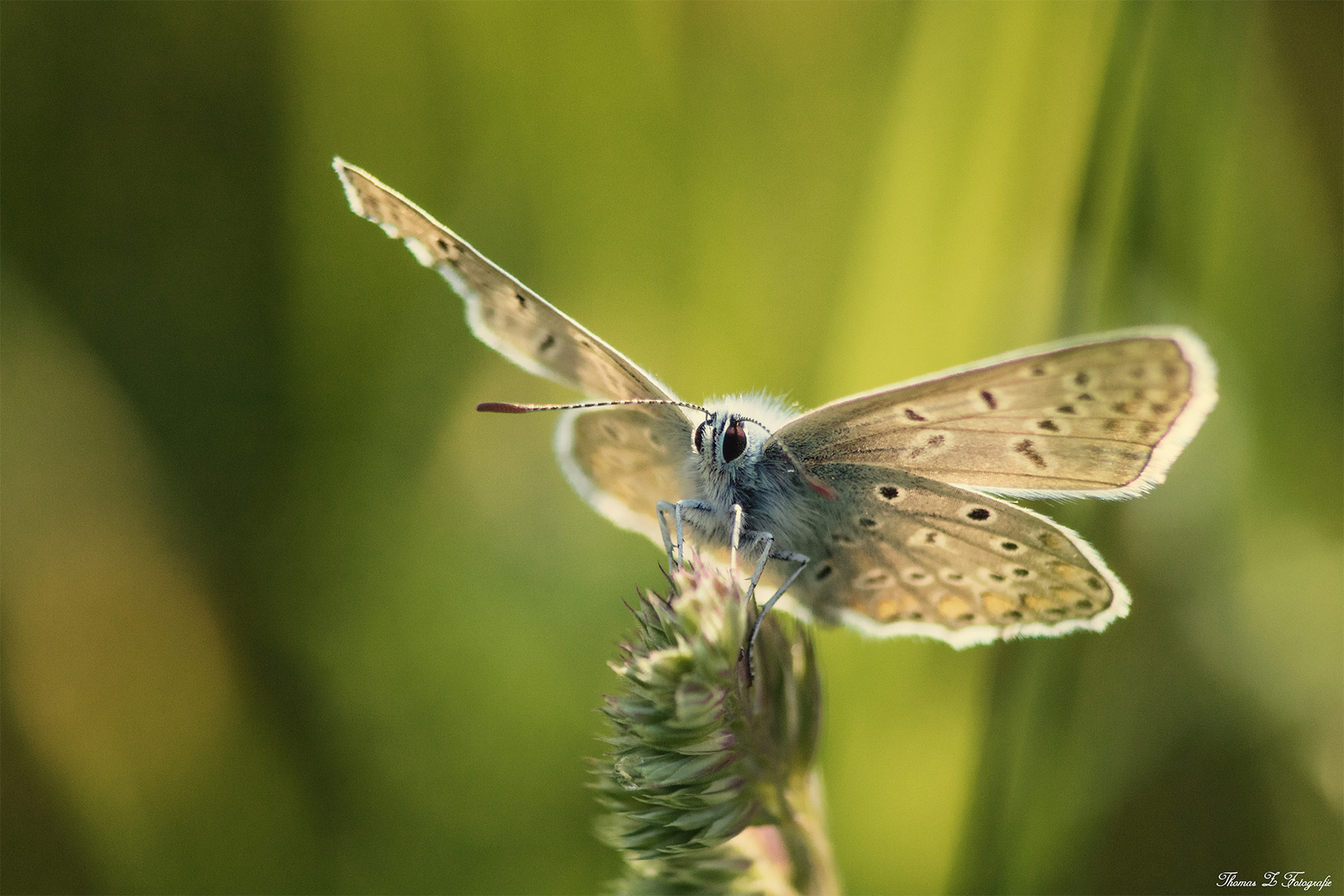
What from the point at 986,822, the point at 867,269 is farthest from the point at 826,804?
the point at 867,269

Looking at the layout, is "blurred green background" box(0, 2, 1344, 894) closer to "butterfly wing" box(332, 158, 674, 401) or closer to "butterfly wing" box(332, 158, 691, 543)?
"butterfly wing" box(332, 158, 691, 543)

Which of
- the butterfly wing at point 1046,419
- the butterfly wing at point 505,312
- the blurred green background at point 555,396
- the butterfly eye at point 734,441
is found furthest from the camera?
the blurred green background at point 555,396

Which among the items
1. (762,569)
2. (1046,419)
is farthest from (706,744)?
(1046,419)

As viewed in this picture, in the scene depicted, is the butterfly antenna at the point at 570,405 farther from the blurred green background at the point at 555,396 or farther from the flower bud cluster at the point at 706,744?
the blurred green background at the point at 555,396

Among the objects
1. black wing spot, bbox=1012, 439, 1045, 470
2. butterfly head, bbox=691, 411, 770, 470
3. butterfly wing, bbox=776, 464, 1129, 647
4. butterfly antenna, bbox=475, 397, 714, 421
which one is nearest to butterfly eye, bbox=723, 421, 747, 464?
butterfly head, bbox=691, 411, 770, 470

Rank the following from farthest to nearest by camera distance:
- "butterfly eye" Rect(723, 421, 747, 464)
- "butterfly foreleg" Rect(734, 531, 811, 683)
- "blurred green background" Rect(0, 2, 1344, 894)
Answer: "blurred green background" Rect(0, 2, 1344, 894), "butterfly eye" Rect(723, 421, 747, 464), "butterfly foreleg" Rect(734, 531, 811, 683)

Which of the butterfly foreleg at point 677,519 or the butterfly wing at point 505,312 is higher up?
the butterfly wing at point 505,312

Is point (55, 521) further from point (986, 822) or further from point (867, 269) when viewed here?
Answer: point (986, 822)

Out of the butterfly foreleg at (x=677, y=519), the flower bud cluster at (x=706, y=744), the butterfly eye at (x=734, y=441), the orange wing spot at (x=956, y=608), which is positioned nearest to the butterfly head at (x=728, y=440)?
the butterfly eye at (x=734, y=441)
